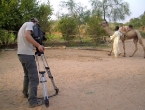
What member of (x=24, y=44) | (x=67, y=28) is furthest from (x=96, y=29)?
(x=24, y=44)

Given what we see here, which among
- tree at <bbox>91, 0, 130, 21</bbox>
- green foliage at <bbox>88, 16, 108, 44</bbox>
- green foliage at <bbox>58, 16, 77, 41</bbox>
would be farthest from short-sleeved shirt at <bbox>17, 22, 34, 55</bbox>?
tree at <bbox>91, 0, 130, 21</bbox>

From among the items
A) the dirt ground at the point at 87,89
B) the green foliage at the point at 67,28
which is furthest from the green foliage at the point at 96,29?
the dirt ground at the point at 87,89

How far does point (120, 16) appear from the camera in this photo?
28.6m

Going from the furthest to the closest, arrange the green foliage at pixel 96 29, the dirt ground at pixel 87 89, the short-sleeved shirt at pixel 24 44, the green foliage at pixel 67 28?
the green foliage at pixel 67 28 < the green foliage at pixel 96 29 < the dirt ground at pixel 87 89 < the short-sleeved shirt at pixel 24 44

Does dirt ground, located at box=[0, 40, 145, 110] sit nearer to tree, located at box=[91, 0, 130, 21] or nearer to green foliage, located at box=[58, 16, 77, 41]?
green foliage, located at box=[58, 16, 77, 41]

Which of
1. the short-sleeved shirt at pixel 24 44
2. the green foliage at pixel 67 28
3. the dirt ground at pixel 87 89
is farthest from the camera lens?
the green foliage at pixel 67 28

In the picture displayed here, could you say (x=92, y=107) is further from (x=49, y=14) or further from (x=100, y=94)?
(x=49, y=14)

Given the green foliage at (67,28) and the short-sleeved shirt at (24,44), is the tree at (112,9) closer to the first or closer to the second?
the green foliage at (67,28)

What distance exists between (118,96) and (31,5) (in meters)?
12.2

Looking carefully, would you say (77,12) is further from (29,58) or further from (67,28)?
(29,58)

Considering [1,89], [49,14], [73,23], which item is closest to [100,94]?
[1,89]

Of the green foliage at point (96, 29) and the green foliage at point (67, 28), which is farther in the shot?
the green foliage at point (67, 28)

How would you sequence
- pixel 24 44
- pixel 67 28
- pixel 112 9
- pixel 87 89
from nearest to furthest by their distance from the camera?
pixel 24 44, pixel 87 89, pixel 67 28, pixel 112 9

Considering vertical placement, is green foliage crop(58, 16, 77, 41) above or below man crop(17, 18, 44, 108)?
above
